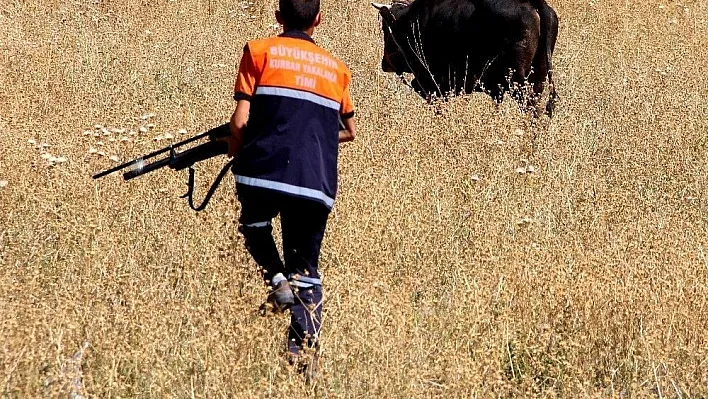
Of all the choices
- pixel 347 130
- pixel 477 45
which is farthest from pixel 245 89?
pixel 477 45

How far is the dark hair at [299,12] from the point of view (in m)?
3.73

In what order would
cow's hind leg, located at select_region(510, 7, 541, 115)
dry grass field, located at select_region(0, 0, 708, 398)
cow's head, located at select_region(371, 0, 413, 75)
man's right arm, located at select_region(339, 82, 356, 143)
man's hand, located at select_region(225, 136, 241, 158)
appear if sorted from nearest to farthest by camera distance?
dry grass field, located at select_region(0, 0, 708, 398)
man's hand, located at select_region(225, 136, 241, 158)
man's right arm, located at select_region(339, 82, 356, 143)
cow's hind leg, located at select_region(510, 7, 541, 115)
cow's head, located at select_region(371, 0, 413, 75)

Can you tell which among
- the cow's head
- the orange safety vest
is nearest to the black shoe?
the orange safety vest

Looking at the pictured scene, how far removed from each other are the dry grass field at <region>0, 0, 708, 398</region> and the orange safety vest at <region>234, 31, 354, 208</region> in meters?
0.54

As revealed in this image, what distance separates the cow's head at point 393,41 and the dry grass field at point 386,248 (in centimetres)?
24

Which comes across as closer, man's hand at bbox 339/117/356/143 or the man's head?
the man's head

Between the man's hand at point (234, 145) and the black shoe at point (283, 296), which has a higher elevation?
the man's hand at point (234, 145)

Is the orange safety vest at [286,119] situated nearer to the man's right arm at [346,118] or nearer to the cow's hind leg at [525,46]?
the man's right arm at [346,118]

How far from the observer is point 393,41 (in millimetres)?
9469

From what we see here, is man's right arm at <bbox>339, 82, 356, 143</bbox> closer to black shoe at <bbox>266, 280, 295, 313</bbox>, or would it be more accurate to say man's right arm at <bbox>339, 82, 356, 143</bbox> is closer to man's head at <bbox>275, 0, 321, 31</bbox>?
man's head at <bbox>275, 0, 321, 31</bbox>

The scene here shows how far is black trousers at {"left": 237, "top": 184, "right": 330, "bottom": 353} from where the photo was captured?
11.8 ft

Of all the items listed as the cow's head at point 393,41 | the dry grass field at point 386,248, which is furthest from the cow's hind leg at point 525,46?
the cow's head at point 393,41

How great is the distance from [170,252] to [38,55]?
449 centimetres

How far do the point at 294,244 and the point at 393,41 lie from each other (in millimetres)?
5967
